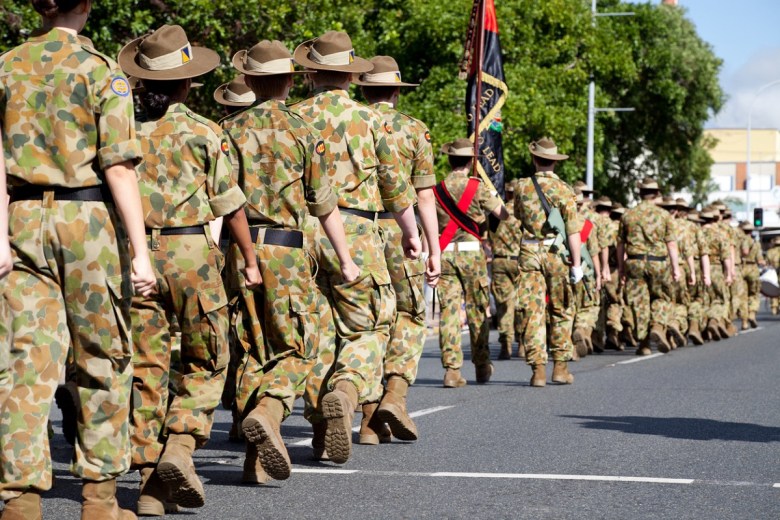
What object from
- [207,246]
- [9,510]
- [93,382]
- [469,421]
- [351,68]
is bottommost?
[469,421]

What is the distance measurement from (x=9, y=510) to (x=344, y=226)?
A: 10.9 feet

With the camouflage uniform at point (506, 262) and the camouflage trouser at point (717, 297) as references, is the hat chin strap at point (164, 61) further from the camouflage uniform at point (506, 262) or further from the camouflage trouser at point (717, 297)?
the camouflage trouser at point (717, 297)

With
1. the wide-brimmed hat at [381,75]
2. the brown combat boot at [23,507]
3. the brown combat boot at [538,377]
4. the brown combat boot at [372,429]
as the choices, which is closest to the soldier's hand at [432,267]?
the brown combat boot at [372,429]

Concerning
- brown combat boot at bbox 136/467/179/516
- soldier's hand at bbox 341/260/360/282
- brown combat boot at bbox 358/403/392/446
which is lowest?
brown combat boot at bbox 358/403/392/446

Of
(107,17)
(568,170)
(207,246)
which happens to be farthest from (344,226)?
(568,170)

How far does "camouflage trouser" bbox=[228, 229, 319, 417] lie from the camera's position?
7559 mm

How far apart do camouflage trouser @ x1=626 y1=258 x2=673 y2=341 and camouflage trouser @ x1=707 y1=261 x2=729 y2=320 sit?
4.43m

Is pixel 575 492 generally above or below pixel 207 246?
below

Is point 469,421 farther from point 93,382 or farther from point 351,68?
point 93,382

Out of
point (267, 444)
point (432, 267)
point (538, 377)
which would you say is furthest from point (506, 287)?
point (267, 444)

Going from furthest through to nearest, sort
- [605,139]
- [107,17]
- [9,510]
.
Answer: [605,139]
[107,17]
[9,510]

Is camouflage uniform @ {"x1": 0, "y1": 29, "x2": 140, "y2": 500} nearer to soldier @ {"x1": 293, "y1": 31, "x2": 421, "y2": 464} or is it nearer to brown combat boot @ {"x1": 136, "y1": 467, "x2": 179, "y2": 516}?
brown combat boot @ {"x1": 136, "y1": 467, "x2": 179, "y2": 516}

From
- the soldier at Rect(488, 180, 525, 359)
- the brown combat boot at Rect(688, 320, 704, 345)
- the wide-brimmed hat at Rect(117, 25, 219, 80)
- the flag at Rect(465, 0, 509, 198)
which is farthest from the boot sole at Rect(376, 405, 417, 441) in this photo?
the brown combat boot at Rect(688, 320, 704, 345)

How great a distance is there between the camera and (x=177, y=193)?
6797 millimetres
